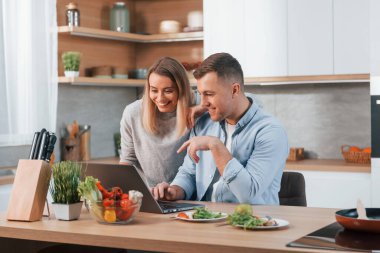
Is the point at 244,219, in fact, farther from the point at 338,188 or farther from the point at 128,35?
the point at 128,35

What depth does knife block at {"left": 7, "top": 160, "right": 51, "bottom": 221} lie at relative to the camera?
2578mm

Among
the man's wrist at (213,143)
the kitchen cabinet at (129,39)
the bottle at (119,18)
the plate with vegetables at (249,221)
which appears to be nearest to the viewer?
the plate with vegetables at (249,221)

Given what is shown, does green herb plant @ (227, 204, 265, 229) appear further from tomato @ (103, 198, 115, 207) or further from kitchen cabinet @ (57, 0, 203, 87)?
kitchen cabinet @ (57, 0, 203, 87)

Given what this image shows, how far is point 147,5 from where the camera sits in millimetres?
6289

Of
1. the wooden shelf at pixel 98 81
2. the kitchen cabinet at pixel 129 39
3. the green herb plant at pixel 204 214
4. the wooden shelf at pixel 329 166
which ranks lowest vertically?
the wooden shelf at pixel 329 166

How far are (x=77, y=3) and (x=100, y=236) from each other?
3630mm

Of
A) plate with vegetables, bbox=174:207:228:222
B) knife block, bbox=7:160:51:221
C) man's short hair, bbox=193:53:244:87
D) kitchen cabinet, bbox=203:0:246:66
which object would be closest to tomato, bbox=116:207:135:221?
plate with vegetables, bbox=174:207:228:222

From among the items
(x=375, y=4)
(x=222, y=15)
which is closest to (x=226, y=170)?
(x=375, y=4)

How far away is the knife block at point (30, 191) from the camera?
2578mm

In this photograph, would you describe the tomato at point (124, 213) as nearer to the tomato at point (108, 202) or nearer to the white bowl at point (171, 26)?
the tomato at point (108, 202)

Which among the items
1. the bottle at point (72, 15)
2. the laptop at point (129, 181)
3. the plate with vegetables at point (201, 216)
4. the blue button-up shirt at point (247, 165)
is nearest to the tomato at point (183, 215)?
the plate with vegetables at point (201, 216)

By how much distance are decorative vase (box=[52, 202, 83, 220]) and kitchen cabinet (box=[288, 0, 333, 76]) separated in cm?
293

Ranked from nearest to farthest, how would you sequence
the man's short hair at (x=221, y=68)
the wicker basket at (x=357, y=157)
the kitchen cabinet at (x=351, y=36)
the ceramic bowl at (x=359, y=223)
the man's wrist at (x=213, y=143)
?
the ceramic bowl at (x=359, y=223) → the man's wrist at (x=213, y=143) → the man's short hair at (x=221, y=68) → the kitchen cabinet at (x=351, y=36) → the wicker basket at (x=357, y=157)

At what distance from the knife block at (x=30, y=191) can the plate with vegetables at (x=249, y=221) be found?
0.72 meters
